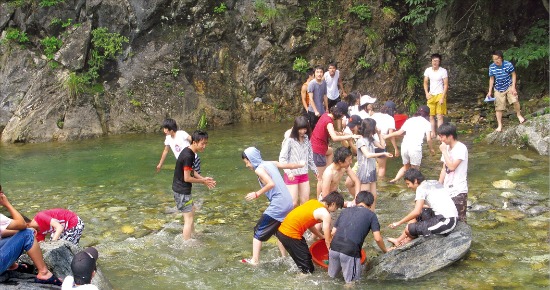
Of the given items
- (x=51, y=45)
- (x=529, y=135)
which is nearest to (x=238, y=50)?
(x=51, y=45)

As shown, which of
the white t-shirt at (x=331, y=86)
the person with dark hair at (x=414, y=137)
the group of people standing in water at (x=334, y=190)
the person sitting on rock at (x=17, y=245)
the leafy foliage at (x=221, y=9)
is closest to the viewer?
the person sitting on rock at (x=17, y=245)

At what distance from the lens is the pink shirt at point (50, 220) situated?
656 cm

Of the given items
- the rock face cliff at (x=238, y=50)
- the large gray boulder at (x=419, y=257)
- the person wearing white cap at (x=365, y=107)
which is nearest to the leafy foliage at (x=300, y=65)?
the rock face cliff at (x=238, y=50)

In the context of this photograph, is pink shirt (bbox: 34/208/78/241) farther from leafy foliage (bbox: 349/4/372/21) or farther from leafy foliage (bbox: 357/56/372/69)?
leafy foliage (bbox: 349/4/372/21)

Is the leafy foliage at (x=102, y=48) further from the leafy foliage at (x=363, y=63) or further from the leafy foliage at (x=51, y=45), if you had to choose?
the leafy foliage at (x=363, y=63)

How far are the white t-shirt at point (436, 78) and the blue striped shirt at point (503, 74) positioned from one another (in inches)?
37.5

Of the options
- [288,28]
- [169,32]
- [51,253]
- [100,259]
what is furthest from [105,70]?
[51,253]

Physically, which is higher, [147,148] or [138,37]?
[138,37]

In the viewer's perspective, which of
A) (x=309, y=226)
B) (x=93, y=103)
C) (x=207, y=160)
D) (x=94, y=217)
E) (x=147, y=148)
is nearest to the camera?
(x=309, y=226)

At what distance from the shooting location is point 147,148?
1368cm

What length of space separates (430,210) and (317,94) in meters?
4.92

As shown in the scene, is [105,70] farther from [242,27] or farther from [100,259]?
[100,259]

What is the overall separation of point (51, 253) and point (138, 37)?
1119cm

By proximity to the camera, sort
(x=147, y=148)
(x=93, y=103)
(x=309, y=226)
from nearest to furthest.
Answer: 1. (x=309, y=226)
2. (x=147, y=148)
3. (x=93, y=103)
